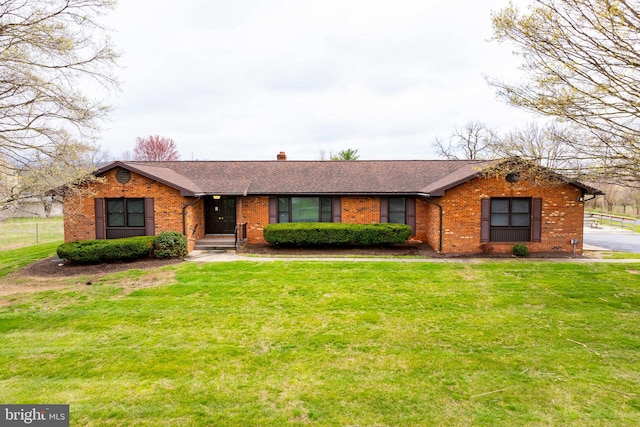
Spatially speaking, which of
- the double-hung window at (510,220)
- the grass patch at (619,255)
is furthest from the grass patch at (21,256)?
the grass patch at (619,255)

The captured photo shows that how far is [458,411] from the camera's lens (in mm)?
4586

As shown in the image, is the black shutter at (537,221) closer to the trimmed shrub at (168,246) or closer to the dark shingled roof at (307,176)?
the dark shingled roof at (307,176)

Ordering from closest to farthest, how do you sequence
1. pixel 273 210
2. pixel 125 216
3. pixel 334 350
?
1. pixel 334 350
2. pixel 125 216
3. pixel 273 210

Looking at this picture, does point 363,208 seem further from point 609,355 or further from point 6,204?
point 6,204

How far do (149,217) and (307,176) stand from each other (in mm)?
7707

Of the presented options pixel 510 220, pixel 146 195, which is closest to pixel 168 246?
pixel 146 195

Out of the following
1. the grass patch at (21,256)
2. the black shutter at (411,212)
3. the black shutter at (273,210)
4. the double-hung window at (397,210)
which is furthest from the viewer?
the black shutter at (273,210)

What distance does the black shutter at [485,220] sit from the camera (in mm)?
14086

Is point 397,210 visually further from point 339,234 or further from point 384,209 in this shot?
point 339,234

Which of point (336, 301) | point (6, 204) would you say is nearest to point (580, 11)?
point (336, 301)

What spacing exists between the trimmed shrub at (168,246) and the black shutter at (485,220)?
11887 millimetres

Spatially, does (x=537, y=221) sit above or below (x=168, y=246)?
above

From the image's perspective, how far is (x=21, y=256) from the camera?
50.0ft

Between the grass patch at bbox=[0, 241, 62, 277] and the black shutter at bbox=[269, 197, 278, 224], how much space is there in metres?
9.69
